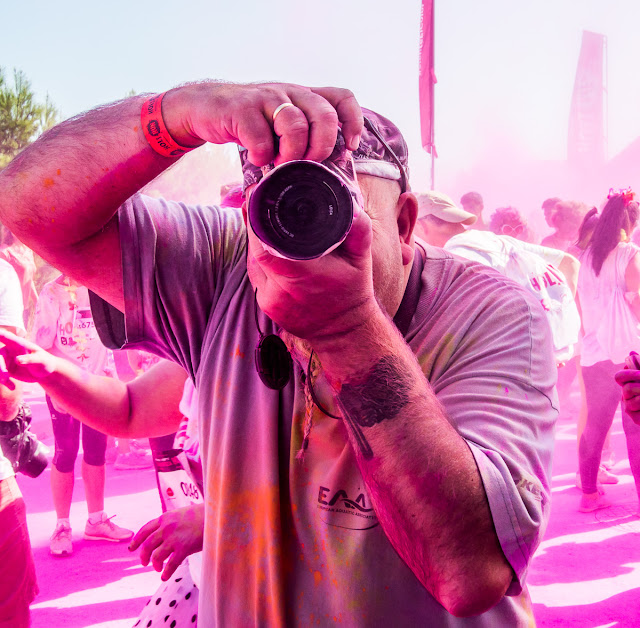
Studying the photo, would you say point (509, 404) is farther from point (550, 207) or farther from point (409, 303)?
point (550, 207)

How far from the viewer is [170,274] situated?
1333 millimetres

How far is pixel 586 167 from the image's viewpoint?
2927 cm

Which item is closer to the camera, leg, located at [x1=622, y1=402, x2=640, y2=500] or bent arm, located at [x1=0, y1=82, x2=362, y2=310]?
bent arm, located at [x1=0, y1=82, x2=362, y2=310]

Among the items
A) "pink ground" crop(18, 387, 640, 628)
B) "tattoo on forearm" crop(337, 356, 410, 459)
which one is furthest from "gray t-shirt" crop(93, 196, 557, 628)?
"pink ground" crop(18, 387, 640, 628)

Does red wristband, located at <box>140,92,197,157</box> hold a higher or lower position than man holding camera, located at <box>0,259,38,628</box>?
higher

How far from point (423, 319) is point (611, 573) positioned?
3.09 metres

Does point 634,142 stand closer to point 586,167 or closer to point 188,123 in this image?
point 586,167

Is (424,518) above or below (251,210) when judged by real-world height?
below

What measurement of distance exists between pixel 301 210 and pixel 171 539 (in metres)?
0.99

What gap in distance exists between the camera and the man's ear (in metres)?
1.26

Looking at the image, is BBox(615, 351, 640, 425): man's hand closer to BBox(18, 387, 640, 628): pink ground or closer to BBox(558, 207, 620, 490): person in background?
BBox(18, 387, 640, 628): pink ground

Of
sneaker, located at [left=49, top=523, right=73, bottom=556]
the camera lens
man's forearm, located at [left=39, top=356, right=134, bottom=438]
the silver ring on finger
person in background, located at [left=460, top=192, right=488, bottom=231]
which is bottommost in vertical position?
sneaker, located at [left=49, top=523, right=73, bottom=556]

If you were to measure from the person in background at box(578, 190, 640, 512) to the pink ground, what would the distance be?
0.36 m

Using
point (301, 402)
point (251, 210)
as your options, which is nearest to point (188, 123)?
point (251, 210)
